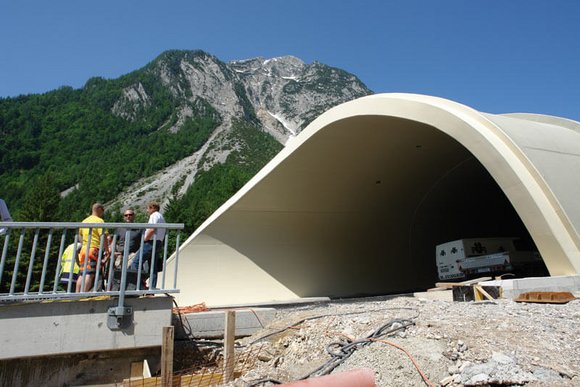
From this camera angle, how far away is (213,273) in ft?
45.7

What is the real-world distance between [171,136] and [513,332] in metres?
105

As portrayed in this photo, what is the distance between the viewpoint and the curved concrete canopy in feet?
31.1

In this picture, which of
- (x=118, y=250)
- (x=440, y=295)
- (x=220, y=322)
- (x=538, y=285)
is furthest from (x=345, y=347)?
(x=440, y=295)

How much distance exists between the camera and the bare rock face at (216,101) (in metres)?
86.9

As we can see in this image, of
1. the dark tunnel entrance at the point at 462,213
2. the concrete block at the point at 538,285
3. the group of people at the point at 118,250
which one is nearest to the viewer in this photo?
the group of people at the point at 118,250

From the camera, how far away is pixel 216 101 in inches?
5226

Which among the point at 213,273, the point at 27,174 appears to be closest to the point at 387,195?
the point at 213,273

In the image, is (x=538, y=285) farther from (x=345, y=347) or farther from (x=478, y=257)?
(x=478, y=257)

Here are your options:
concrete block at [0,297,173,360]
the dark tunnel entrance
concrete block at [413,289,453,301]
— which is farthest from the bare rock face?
concrete block at [0,297,173,360]

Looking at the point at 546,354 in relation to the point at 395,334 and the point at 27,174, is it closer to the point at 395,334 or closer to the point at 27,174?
the point at 395,334

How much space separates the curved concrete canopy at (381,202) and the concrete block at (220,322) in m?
6.36

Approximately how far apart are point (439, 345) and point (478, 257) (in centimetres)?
1050

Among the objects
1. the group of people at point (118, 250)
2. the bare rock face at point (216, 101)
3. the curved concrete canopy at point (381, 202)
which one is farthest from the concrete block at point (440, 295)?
the bare rock face at point (216, 101)

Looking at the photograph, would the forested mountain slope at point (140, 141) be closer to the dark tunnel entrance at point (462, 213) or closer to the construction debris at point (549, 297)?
the dark tunnel entrance at point (462, 213)
